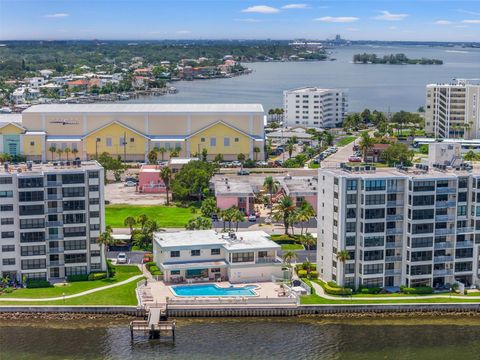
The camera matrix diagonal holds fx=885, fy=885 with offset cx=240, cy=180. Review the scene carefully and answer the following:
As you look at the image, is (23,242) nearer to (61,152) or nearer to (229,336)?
(229,336)

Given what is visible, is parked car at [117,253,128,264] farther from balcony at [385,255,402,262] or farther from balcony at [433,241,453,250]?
balcony at [433,241,453,250]

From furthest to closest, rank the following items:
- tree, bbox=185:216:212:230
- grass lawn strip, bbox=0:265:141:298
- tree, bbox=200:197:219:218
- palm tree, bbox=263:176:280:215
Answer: palm tree, bbox=263:176:280:215
tree, bbox=200:197:219:218
tree, bbox=185:216:212:230
grass lawn strip, bbox=0:265:141:298

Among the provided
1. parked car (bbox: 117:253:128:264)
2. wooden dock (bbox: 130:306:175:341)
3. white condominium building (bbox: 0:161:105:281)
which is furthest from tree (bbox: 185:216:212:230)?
wooden dock (bbox: 130:306:175:341)

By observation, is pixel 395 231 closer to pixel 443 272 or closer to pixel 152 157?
pixel 443 272

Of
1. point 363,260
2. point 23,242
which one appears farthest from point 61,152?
point 363,260

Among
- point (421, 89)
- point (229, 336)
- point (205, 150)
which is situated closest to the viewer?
point (229, 336)

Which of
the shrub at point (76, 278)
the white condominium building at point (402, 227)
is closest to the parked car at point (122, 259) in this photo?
the shrub at point (76, 278)
